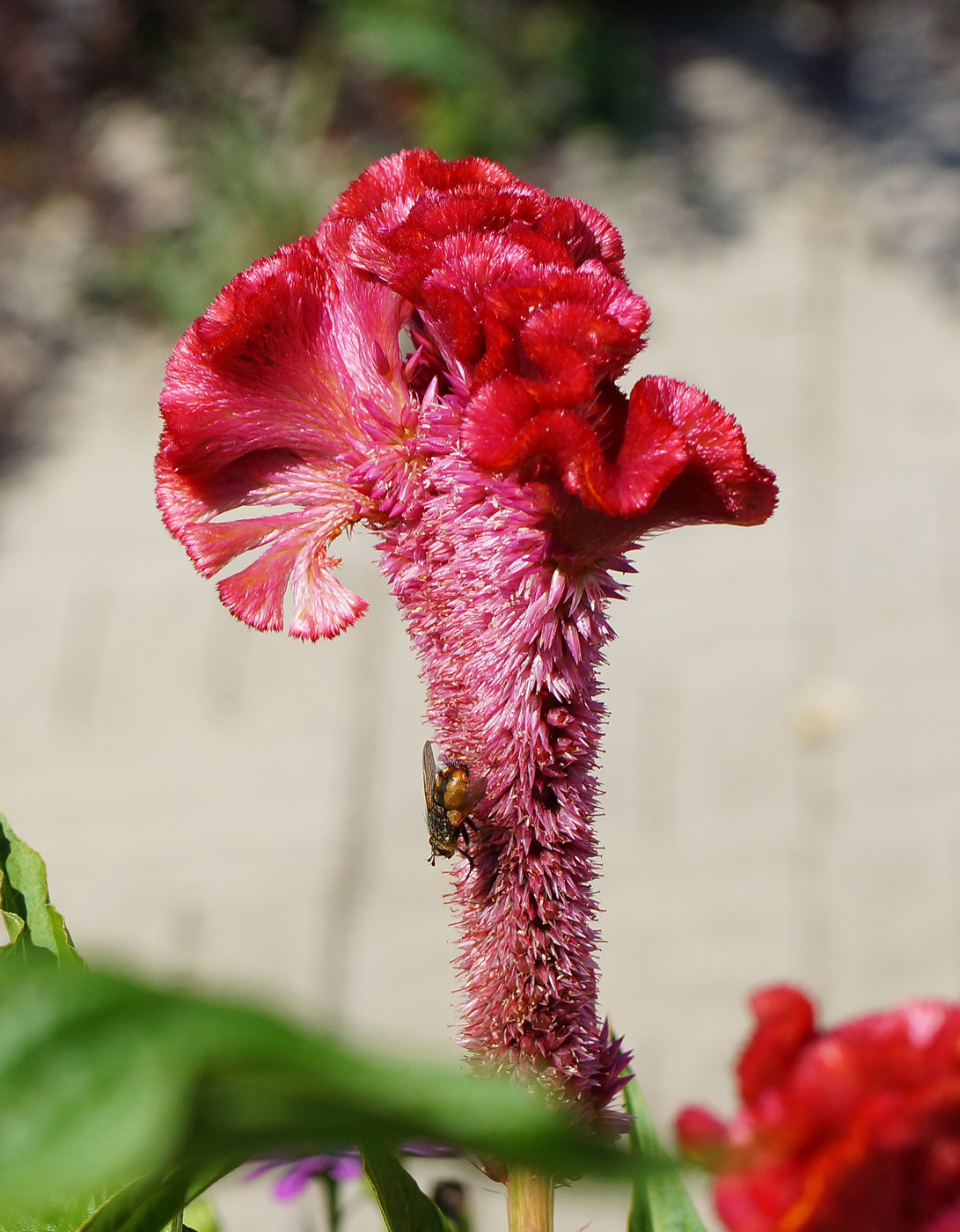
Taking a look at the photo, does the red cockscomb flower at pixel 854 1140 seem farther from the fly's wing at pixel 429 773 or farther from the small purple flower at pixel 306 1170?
the small purple flower at pixel 306 1170

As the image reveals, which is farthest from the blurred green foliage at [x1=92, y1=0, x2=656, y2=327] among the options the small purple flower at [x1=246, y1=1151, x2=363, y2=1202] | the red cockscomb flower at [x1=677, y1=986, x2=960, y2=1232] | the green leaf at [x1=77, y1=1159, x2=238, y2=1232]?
the red cockscomb flower at [x1=677, y1=986, x2=960, y2=1232]

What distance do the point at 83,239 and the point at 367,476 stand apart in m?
3.90

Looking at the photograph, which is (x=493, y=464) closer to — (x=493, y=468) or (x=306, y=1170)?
(x=493, y=468)

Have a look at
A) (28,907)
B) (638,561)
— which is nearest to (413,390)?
(28,907)

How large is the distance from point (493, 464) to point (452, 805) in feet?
0.62

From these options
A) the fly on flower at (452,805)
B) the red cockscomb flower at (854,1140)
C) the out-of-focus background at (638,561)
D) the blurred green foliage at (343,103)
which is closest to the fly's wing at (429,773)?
the fly on flower at (452,805)

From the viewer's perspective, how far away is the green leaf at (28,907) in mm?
719

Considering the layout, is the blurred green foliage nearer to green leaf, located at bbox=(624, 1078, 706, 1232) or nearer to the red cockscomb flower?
green leaf, located at bbox=(624, 1078, 706, 1232)

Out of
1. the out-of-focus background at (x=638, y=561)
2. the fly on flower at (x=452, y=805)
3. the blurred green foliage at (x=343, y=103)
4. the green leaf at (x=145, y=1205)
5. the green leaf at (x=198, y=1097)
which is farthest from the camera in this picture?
the blurred green foliage at (x=343, y=103)

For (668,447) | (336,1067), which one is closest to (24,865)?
(668,447)

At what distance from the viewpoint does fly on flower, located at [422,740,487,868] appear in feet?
2.34

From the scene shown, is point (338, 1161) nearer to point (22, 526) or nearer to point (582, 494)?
point (582, 494)

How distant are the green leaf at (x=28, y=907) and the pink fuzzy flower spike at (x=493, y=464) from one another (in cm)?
17

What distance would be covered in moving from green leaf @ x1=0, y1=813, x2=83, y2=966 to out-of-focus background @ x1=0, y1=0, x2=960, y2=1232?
4.38 ft
